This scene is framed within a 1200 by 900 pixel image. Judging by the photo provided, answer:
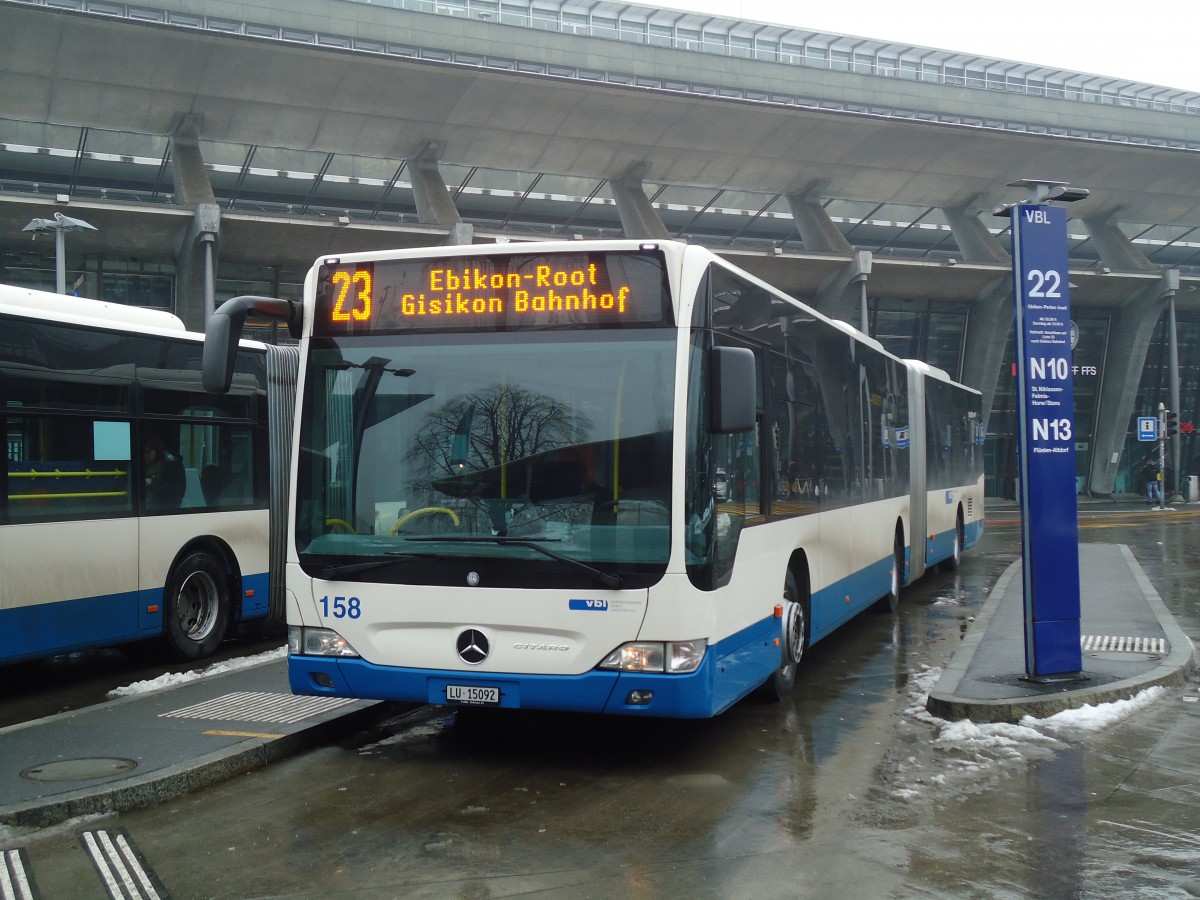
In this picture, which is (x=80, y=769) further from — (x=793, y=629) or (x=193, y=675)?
(x=793, y=629)

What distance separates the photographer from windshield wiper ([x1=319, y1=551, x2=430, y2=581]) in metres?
6.48

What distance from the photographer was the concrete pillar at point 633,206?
126 ft

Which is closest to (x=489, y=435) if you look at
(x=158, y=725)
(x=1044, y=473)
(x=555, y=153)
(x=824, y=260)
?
(x=158, y=725)

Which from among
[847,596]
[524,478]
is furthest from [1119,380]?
[524,478]

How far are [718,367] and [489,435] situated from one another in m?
1.28

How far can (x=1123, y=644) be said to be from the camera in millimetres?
10117

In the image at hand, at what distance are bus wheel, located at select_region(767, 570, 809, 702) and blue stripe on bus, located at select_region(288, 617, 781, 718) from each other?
4.18ft

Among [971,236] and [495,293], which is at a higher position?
[971,236]

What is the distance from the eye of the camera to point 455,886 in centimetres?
475

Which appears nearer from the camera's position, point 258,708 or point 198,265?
point 258,708

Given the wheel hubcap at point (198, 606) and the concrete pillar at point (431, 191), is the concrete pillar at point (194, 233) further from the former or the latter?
the wheel hubcap at point (198, 606)

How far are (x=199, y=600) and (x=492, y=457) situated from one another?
5494mm

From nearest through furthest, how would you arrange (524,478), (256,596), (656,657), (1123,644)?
(656,657), (524,478), (1123,644), (256,596)

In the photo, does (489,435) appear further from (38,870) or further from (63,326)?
(63,326)
